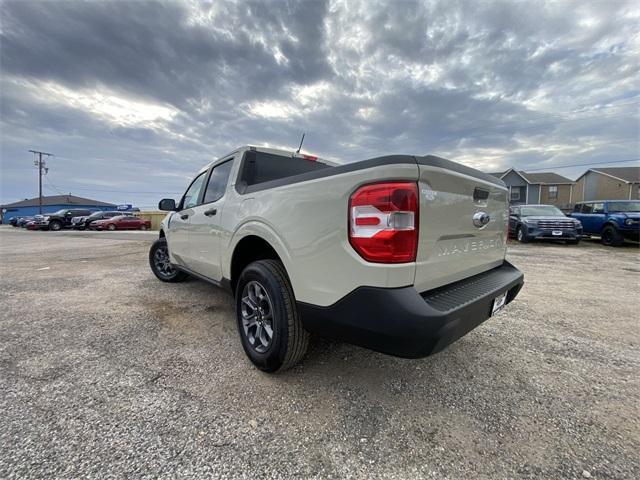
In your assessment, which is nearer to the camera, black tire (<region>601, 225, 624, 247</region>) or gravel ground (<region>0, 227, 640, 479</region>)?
gravel ground (<region>0, 227, 640, 479</region>)

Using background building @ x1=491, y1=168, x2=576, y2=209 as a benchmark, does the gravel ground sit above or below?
below

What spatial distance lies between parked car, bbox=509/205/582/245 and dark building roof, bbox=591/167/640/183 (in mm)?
30605

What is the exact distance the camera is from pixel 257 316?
237 centimetres

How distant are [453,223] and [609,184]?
43612 mm

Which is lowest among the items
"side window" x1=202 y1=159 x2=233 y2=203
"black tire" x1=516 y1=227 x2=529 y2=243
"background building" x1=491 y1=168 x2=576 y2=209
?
"black tire" x1=516 y1=227 x2=529 y2=243

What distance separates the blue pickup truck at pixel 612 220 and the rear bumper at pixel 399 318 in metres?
12.4

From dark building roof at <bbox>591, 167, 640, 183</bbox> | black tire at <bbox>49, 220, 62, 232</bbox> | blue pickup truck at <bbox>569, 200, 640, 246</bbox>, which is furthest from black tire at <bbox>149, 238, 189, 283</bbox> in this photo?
dark building roof at <bbox>591, 167, 640, 183</bbox>

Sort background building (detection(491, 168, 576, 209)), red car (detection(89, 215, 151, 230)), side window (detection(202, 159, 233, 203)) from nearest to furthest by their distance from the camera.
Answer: side window (detection(202, 159, 233, 203)), red car (detection(89, 215, 151, 230)), background building (detection(491, 168, 576, 209))

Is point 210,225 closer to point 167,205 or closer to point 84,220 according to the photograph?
point 167,205

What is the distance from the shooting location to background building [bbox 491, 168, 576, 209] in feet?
107

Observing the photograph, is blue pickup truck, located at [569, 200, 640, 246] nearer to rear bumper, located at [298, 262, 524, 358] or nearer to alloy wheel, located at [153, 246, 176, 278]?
rear bumper, located at [298, 262, 524, 358]

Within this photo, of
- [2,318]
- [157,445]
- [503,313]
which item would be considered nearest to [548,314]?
[503,313]

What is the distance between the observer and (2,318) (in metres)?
3.40

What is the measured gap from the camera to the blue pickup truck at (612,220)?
396 inches
